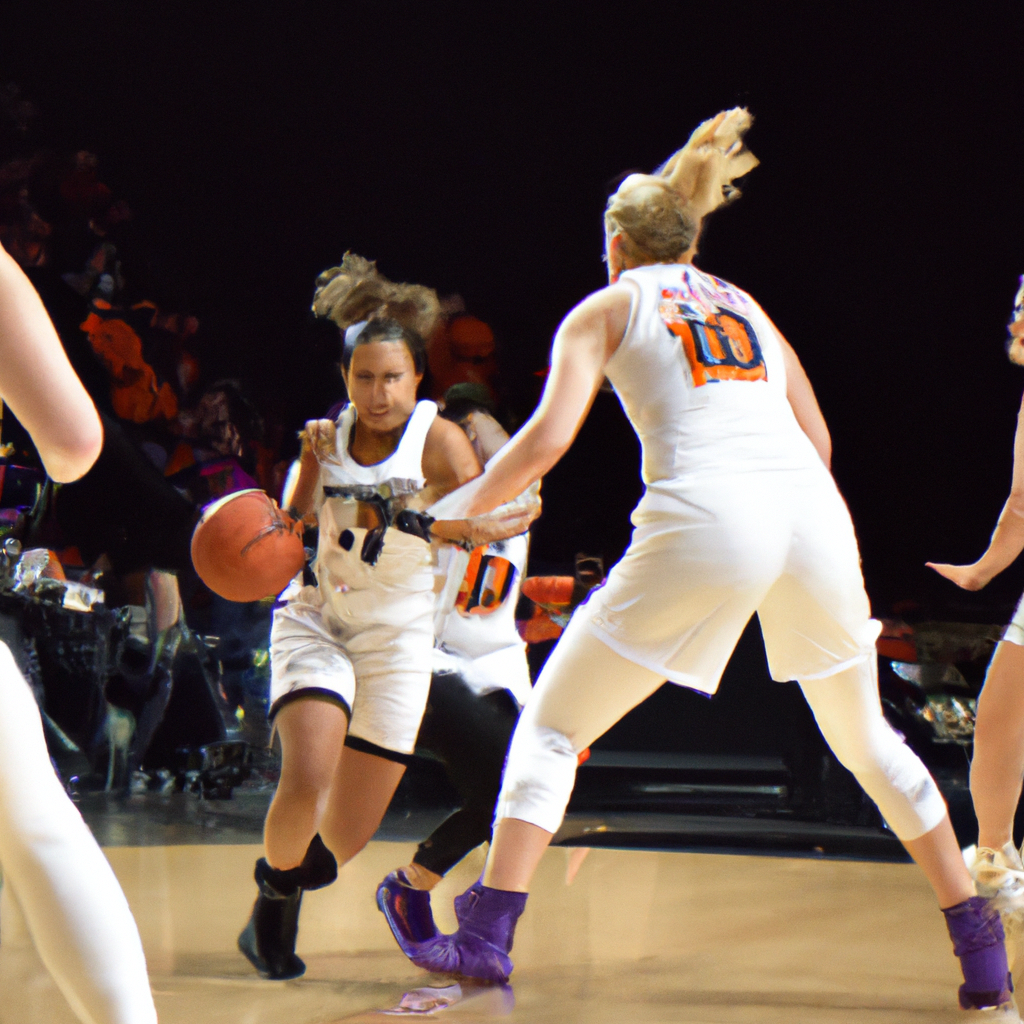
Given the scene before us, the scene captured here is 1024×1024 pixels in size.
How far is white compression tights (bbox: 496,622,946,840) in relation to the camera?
197 cm

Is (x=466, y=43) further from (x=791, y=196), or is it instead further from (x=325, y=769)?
(x=325, y=769)

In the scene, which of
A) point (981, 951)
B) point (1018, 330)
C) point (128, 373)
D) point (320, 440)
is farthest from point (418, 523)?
point (128, 373)

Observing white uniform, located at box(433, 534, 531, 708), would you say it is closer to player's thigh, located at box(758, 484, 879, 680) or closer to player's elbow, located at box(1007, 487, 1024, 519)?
player's thigh, located at box(758, 484, 879, 680)

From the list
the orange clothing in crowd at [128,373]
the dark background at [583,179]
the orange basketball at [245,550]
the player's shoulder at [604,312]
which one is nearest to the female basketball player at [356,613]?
the orange basketball at [245,550]

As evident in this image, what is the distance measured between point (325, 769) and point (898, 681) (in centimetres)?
282

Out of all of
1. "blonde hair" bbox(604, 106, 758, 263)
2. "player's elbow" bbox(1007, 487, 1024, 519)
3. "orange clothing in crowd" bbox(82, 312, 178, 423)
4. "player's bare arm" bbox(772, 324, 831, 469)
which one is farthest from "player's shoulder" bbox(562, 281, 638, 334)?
"orange clothing in crowd" bbox(82, 312, 178, 423)

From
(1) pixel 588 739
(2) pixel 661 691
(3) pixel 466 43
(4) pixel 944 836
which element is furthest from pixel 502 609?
(3) pixel 466 43

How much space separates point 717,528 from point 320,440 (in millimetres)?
963

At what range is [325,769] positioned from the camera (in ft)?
7.41

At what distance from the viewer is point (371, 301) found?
2.62 meters

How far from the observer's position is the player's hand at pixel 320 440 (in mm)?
2525

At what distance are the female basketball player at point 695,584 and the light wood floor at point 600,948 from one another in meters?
0.22

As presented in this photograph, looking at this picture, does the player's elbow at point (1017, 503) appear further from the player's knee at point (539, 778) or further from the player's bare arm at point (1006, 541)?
the player's knee at point (539, 778)

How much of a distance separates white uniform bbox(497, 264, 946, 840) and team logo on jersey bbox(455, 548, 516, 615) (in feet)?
2.76
